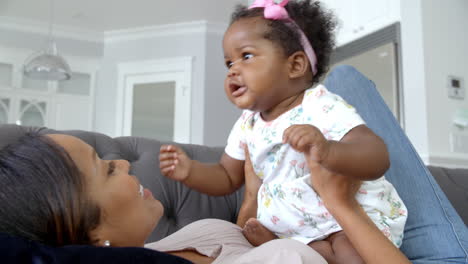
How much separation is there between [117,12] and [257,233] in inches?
190

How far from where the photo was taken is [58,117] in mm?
5609

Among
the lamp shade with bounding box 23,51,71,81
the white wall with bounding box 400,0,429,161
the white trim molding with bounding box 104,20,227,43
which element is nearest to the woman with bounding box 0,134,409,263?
the white wall with bounding box 400,0,429,161

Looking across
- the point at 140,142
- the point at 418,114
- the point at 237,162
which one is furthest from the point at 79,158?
the point at 418,114

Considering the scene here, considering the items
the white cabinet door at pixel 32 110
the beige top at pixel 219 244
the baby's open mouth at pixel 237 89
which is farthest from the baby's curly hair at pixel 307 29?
the white cabinet door at pixel 32 110

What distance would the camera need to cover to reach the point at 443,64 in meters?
2.75

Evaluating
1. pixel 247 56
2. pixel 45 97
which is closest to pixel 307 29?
pixel 247 56

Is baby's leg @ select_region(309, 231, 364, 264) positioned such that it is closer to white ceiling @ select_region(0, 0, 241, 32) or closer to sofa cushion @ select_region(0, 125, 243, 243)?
sofa cushion @ select_region(0, 125, 243, 243)

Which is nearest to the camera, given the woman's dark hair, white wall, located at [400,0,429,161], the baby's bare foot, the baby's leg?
the woman's dark hair

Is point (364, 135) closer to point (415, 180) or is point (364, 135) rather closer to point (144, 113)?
point (415, 180)

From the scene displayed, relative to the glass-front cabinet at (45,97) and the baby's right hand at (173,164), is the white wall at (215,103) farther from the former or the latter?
the baby's right hand at (173,164)

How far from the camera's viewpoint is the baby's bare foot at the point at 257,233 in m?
0.83

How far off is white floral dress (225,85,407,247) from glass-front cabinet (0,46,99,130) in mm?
5053

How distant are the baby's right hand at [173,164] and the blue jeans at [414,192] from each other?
1.34 feet

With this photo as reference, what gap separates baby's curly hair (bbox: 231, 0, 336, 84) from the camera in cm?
94
